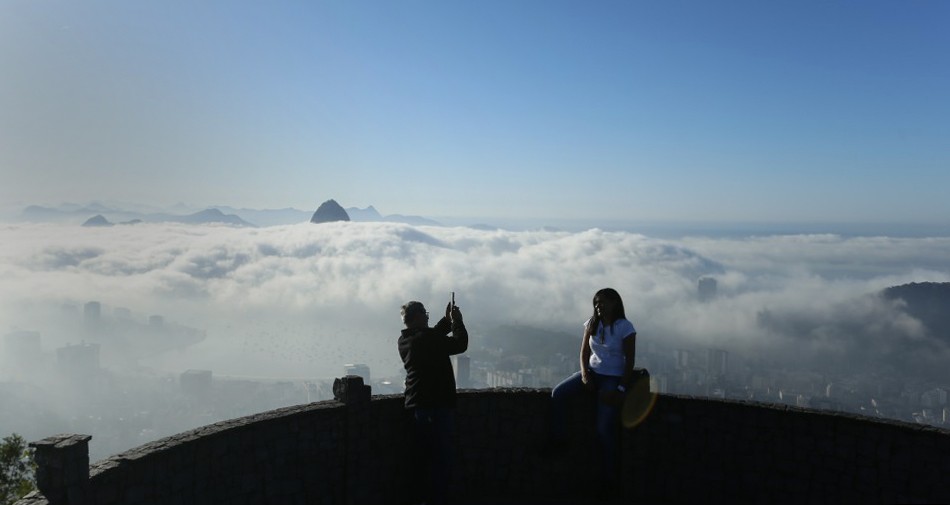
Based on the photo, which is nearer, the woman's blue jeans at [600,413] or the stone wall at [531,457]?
the stone wall at [531,457]

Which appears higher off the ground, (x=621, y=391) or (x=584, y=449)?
(x=621, y=391)

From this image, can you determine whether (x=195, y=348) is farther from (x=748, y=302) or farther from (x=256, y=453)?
(x=256, y=453)

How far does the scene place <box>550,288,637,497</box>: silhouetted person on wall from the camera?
246 inches

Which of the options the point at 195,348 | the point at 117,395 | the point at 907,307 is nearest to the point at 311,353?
the point at 195,348

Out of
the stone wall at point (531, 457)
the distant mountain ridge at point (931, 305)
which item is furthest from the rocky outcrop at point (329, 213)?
the stone wall at point (531, 457)

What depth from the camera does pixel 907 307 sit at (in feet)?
238

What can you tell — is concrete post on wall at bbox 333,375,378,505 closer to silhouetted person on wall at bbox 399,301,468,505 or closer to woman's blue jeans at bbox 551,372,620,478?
silhouetted person on wall at bbox 399,301,468,505

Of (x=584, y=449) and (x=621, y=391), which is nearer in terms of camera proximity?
(x=621, y=391)

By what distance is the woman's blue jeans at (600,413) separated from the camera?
6.46 m

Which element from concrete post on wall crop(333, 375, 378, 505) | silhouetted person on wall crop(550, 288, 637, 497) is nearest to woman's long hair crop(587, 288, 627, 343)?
silhouetted person on wall crop(550, 288, 637, 497)

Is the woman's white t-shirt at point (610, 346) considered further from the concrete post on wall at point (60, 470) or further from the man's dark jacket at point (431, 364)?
the concrete post on wall at point (60, 470)

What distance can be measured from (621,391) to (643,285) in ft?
432

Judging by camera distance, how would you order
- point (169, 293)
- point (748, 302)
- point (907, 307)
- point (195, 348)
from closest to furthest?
point (907, 307) → point (195, 348) → point (748, 302) → point (169, 293)

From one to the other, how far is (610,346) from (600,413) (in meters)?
0.75
